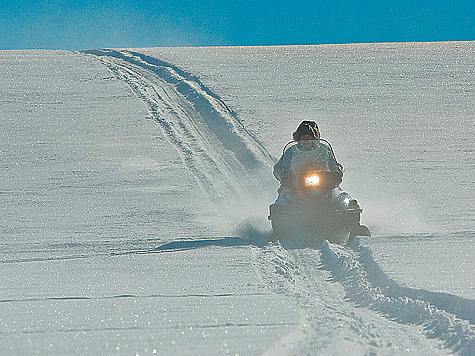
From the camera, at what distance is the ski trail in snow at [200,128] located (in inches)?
482

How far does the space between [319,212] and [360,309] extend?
2869 millimetres

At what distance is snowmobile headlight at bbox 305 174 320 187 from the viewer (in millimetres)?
8414

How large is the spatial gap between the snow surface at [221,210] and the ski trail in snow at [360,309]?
0.7 inches

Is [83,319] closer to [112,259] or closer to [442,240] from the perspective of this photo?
[112,259]

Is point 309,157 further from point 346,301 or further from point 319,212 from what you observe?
point 346,301

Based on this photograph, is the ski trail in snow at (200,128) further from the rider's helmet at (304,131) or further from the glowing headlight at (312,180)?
the glowing headlight at (312,180)

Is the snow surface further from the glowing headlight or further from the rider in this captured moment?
the glowing headlight

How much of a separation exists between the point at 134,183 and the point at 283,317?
7.36 metres

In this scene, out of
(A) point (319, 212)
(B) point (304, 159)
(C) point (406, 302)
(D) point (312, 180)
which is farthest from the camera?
(B) point (304, 159)

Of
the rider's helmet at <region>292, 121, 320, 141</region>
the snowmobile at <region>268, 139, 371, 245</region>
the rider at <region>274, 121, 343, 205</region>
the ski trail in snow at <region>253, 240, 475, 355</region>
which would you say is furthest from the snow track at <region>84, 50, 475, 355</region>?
the rider's helmet at <region>292, 121, 320, 141</region>

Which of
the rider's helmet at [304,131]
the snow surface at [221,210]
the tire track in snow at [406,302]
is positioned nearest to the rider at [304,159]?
the rider's helmet at [304,131]

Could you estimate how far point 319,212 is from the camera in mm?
8148

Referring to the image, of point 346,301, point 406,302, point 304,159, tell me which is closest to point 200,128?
point 304,159

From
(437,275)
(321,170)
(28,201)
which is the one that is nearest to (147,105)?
(28,201)
